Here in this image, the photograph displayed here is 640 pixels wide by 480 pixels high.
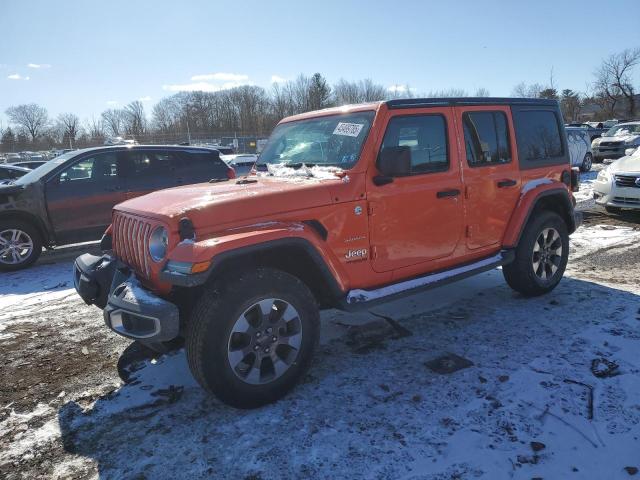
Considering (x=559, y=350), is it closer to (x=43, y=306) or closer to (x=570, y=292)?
(x=570, y=292)

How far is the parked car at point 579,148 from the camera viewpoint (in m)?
16.0

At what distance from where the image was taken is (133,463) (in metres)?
2.57

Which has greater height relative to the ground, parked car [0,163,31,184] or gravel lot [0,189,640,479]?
parked car [0,163,31,184]

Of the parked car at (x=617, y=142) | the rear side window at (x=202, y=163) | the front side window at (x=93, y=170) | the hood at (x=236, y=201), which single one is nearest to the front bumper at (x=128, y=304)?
the hood at (x=236, y=201)

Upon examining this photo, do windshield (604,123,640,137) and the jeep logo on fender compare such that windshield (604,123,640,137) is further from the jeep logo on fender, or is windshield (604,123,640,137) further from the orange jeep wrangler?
the jeep logo on fender

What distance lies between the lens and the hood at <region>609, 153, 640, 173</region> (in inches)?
333

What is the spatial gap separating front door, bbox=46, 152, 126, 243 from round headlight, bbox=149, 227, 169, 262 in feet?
16.2

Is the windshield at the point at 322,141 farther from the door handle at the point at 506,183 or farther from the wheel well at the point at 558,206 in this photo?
the wheel well at the point at 558,206

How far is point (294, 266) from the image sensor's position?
3.37 meters

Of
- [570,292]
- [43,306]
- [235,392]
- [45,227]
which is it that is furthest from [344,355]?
[45,227]

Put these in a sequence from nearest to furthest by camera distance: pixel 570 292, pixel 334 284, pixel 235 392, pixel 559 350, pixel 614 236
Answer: pixel 235 392 → pixel 334 284 → pixel 559 350 → pixel 570 292 → pixel 614 236

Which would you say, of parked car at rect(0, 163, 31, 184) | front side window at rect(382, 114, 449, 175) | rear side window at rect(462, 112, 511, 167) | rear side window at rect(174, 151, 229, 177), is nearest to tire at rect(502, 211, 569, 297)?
rear side window at rect(462, 112, 511, 167)

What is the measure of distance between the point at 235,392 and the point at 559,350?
2481 mm

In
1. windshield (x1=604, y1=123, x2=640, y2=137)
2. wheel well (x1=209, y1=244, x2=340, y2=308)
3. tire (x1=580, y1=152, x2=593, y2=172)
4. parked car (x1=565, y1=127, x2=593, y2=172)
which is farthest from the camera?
windshield (x1=604, y1=123, x2=640, y2=137)
